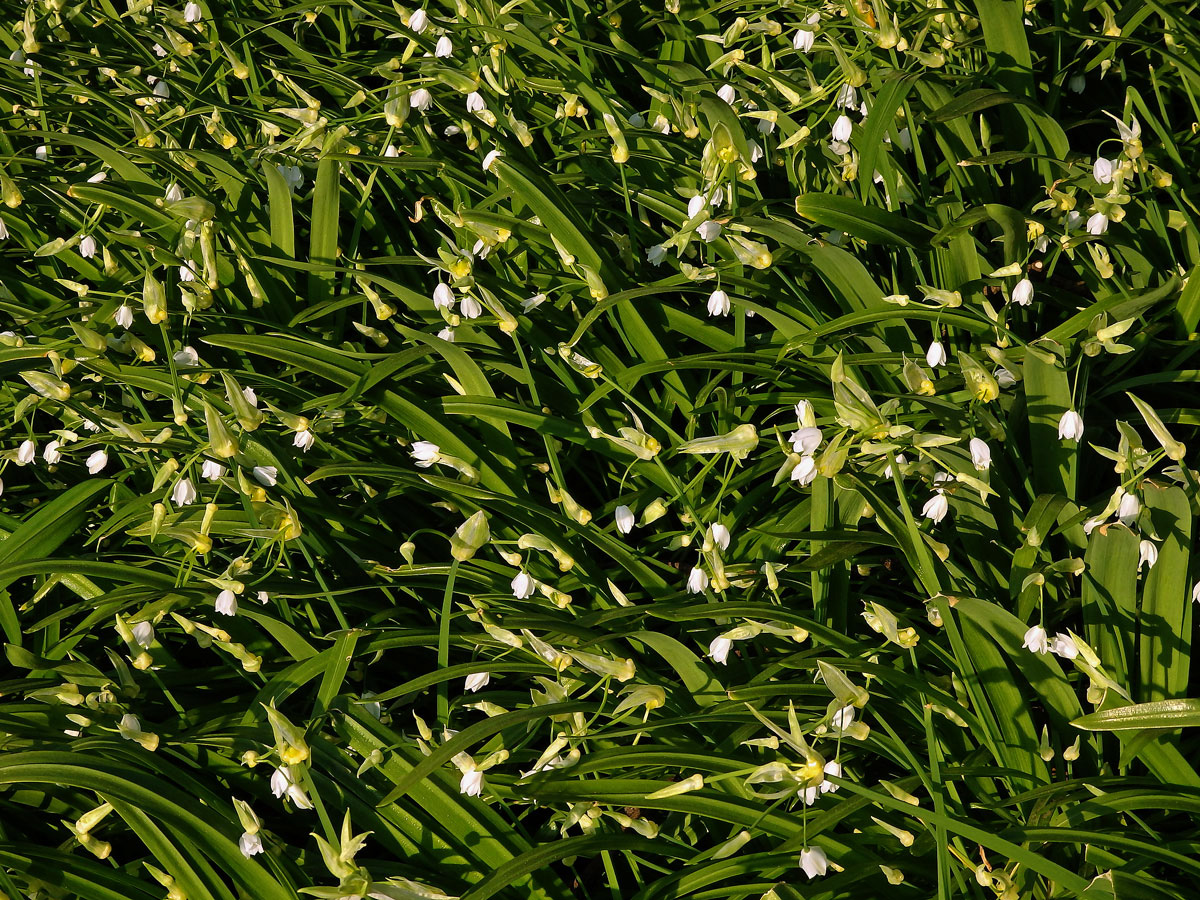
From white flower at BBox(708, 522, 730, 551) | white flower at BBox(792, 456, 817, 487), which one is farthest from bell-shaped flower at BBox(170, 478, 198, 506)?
white flower at BBox(792, 456, 817, 487)

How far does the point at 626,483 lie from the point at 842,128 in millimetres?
884

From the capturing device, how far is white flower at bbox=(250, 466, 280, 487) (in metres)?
1.79

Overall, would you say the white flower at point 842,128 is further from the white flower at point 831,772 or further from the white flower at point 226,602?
the white flower at point 226,602

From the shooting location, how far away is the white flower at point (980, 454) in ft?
4.97

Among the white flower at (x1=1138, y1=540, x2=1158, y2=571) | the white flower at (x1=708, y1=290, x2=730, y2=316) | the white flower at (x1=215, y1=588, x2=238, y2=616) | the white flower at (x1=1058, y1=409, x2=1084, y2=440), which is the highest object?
the white flower at (x1=708, y1=290, x2=730, y2=316)

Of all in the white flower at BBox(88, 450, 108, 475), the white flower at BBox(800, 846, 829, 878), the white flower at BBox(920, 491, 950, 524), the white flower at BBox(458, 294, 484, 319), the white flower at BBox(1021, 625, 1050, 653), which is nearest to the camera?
the white flower at BBox(800, 846, 829, 878)

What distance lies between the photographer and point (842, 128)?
6.97 ft

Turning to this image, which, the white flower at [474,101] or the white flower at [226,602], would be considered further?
the white flower at [474,101]

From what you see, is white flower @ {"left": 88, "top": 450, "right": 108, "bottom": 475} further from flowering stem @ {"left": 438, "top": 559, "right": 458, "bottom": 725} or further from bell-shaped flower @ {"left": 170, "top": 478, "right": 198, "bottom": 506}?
flowering stem @ {"left": 438, "top": 559, "right": 458, "bottom": 725}

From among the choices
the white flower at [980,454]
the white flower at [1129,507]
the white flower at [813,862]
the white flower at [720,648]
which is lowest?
the white flower at [813,862]

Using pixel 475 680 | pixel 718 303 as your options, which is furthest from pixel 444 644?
pixel 718 303

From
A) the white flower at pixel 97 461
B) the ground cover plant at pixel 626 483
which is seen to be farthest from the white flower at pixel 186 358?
the white flower at pixel 97 461

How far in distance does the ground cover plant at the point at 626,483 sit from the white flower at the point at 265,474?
0.06 m

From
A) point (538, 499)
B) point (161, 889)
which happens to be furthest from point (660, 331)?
point (161, 889)
